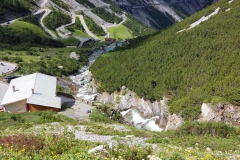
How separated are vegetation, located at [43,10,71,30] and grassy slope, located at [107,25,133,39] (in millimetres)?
26571

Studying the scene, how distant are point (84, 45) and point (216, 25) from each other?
75819mm

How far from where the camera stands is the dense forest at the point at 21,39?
91.9m

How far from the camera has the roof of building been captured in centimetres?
3741

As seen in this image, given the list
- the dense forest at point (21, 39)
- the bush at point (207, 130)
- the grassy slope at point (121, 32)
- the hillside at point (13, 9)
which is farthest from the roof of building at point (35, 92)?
the grassy slope at point (121, 32)

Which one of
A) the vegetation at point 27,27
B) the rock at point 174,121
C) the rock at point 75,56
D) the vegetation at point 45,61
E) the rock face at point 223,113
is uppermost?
the vegetation at point 27,27

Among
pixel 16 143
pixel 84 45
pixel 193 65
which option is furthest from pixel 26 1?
pixel 16 143

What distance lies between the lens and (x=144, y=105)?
4406 centimetres

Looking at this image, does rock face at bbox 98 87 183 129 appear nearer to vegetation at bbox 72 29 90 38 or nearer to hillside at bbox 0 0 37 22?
hillside at bbox 0 0 37 22

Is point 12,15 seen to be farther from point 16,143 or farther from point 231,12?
point 16,143

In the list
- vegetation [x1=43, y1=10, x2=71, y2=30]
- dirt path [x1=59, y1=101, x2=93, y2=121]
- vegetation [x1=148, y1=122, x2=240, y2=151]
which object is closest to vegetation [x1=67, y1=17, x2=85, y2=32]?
vegetation [x1=43, y1=10, x2=71, y2=30]

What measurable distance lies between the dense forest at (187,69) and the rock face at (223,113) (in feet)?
2.53

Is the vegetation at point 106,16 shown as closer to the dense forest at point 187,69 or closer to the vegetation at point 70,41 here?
the vegetation at point 70,41

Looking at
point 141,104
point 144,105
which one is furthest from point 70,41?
point 144,105

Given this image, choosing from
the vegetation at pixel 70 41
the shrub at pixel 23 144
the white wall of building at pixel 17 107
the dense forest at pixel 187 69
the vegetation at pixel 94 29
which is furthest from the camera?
the vegetation at pixel 94 29
